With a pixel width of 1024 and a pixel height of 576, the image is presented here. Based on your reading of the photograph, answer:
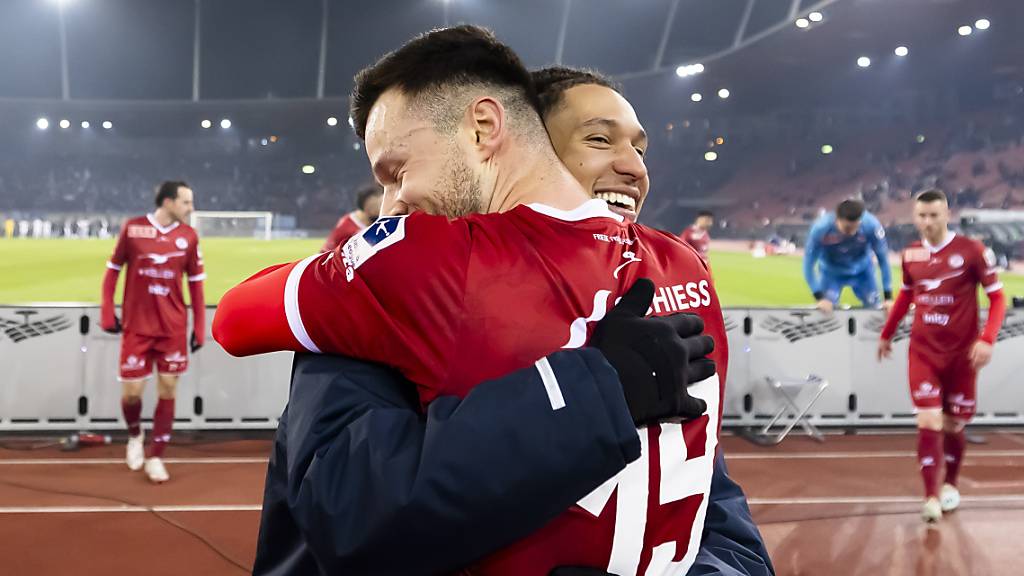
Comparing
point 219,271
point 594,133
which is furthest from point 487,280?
point 219,271

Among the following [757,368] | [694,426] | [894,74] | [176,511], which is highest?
[894,74]

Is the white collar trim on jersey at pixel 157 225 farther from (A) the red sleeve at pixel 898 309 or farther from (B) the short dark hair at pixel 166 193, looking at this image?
(A) the red sleeve at pixel 898 309

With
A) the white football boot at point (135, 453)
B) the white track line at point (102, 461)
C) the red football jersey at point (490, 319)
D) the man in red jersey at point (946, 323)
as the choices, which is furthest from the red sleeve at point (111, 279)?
the man in red jersey at point (946, 323)

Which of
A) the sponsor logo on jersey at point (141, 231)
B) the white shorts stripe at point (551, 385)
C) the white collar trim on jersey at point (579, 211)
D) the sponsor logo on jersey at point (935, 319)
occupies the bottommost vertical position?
the sponsor logo on jersey at point (935, 319)

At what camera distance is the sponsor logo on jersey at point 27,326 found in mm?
6926

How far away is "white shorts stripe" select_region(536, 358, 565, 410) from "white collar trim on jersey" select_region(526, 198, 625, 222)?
0.80ft

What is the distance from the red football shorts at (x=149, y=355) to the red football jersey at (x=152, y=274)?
8 centimetres

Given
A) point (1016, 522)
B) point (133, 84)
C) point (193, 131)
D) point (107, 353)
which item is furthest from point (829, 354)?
point (193, 131)

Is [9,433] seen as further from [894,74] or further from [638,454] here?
[894,74]

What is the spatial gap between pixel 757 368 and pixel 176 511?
18.6 feet

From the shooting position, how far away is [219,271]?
2033cm

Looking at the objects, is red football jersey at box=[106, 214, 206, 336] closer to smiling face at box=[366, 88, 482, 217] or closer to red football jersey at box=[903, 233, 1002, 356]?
smiling face at box=[366, 88, 482, 217]

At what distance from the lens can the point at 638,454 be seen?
2.45ft

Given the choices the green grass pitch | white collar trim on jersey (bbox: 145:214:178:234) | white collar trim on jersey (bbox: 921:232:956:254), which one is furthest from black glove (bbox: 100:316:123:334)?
the green grass pitch
